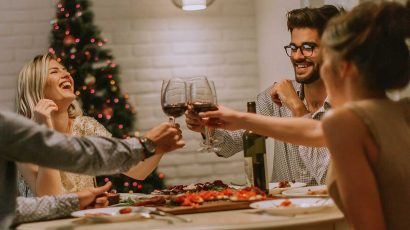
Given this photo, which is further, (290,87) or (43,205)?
(290,87)

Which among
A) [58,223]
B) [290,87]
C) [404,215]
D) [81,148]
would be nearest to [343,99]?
[404,215]

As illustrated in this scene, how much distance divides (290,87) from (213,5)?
2.55 metres

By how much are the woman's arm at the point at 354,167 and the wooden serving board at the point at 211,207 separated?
0.49 m

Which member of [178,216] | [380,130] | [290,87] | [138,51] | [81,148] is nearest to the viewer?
[380,130]

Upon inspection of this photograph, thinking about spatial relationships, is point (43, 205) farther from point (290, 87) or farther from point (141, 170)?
point (290, 87)

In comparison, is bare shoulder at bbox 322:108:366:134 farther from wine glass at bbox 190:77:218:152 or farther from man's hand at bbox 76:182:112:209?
man's hand at bbox 76:182:112:209

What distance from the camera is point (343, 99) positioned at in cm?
184

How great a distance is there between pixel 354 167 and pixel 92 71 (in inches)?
139

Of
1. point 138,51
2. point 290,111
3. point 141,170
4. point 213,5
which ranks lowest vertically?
point 141,170

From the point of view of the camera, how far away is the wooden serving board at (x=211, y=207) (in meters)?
2.03

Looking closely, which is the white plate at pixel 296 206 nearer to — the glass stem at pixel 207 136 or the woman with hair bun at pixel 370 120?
the woman with hair bun at pixel 370 120

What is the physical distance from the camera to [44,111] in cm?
293

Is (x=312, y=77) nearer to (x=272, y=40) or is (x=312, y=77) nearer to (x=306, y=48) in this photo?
(x=306, y=48)

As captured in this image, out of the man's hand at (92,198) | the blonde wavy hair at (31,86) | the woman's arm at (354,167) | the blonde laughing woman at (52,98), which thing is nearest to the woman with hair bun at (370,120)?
the woman's arm at (354,167)
